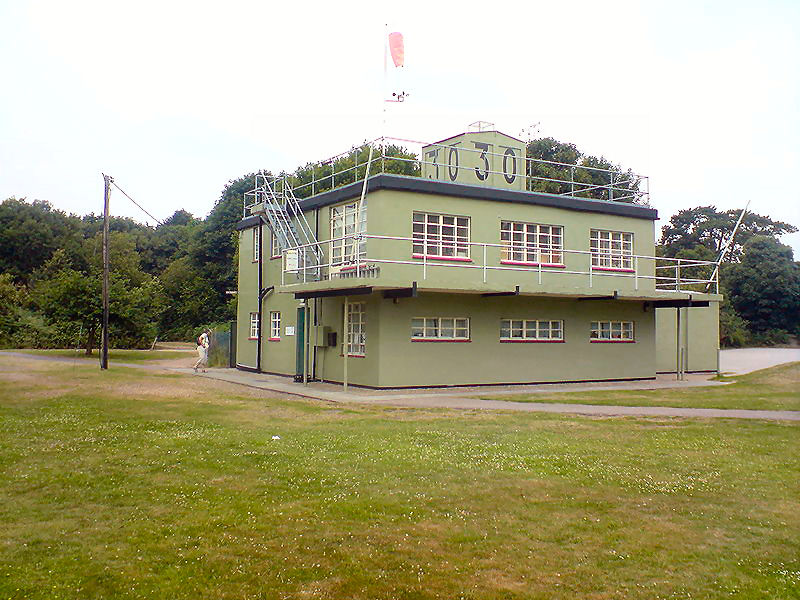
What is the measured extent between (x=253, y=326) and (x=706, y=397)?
17797mm

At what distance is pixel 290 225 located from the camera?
25531mm

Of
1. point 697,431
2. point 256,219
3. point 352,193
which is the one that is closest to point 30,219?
point 256,219

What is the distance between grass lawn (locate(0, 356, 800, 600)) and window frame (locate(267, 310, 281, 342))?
560 inches

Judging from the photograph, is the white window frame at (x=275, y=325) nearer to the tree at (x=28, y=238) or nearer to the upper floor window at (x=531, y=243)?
the upper floor window at (x=531, y=243)

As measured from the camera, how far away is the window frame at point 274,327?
92.7ft

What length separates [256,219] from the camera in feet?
98.7

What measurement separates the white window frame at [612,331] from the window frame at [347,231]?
8.80 m

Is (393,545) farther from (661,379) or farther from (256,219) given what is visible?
(256,219)

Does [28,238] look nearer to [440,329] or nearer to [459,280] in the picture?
[440,329]

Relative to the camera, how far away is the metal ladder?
24562 millimetres

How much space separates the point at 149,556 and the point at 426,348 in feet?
54.0

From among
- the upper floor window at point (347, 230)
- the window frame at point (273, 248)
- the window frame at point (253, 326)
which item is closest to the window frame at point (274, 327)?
the window frame at point (253, 326)

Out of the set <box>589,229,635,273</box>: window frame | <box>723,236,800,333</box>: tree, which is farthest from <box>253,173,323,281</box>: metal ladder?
<box>723,236,800,333</box>: tree

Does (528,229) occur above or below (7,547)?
above
